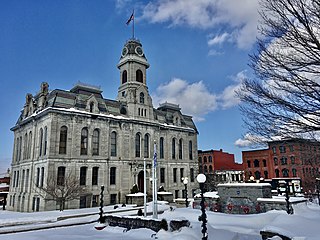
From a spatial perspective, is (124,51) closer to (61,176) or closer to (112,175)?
(112,175)

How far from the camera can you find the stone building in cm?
3108

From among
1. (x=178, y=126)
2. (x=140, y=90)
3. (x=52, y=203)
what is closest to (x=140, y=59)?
(x=140, y=90)

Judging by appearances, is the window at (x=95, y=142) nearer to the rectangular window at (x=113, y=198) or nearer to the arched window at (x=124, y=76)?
the rectangular window at (x=113, y=198)

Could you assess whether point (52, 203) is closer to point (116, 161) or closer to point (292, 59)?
point (116, 161)

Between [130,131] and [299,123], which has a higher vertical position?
[130,131]

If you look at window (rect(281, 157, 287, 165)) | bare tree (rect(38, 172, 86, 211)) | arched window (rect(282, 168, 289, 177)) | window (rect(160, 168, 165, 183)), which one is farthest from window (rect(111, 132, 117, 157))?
arched window (rect(282, 168, 289, 177))

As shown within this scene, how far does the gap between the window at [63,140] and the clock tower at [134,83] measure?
999cm

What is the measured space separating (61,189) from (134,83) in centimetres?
2240

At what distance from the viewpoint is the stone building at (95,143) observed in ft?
102

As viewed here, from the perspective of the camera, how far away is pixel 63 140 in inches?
1243

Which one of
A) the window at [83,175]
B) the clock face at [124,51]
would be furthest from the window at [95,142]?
the clock face at [124,51]

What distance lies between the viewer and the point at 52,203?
2878 centimetres

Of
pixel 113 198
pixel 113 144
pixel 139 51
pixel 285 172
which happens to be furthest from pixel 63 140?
pixel 285 172

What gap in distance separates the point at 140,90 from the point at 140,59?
322 inches
